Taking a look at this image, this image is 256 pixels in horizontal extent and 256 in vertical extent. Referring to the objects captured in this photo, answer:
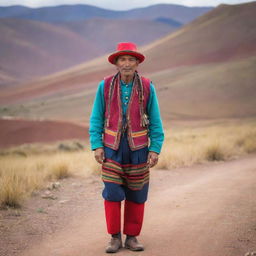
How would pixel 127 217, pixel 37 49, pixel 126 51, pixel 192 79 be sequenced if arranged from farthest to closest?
pixel 37 49 < pixel 192 79 < pixel 127 217 < pixel 126 51

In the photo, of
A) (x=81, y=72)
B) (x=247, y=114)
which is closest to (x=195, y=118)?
(x=247, y=114)

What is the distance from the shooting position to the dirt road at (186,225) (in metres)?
4.41

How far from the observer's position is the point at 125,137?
4.31 m

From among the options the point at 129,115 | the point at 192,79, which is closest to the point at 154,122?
the point at 129,115

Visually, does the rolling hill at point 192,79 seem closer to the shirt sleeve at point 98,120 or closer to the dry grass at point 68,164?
the dry grass at point 68,164

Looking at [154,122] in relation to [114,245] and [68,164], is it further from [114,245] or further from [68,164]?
[68,164]

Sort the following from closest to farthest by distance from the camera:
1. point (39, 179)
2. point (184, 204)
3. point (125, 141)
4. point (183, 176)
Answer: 1. point (125, 141)
2. point (184, 204)
3. point (39, 179)
4. point (183, 176)

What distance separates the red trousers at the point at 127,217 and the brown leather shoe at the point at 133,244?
2.0 inches

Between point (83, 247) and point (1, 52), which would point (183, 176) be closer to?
point (83, 247)

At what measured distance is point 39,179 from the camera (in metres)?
7.66

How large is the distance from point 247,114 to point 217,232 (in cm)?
2917

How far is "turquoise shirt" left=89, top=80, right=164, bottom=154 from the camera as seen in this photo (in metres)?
4.36

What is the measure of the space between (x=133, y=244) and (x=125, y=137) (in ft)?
3.51

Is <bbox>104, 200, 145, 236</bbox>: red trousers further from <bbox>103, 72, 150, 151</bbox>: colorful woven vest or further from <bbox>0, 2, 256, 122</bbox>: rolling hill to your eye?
<bbox>0, 2, 256, 122</bbox>: rolling hill
